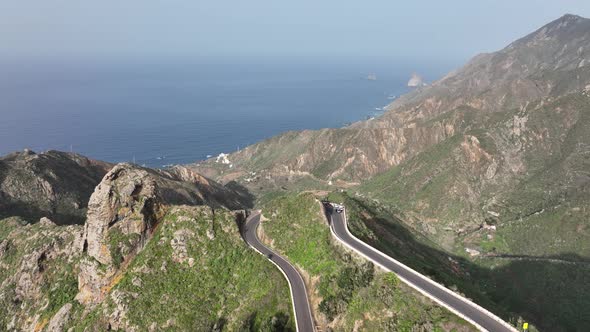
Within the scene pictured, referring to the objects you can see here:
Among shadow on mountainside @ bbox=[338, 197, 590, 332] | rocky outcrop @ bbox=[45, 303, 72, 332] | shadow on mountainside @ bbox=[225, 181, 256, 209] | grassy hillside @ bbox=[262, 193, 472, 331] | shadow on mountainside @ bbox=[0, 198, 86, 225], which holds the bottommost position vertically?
shadow on mountainside @ bbox=[225, 181, 256, 209]

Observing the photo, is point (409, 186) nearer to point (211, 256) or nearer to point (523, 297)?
point (523, 297)

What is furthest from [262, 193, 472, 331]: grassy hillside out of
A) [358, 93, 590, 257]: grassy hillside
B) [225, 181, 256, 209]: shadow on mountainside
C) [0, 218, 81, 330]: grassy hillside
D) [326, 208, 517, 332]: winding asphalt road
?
[225, 181, 256, 209]: shadow on mountainside

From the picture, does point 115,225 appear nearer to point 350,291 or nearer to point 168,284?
point 168,284

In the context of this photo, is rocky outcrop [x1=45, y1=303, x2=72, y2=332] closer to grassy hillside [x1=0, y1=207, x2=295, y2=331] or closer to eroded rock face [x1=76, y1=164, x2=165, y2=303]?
grassy hillside [x1=0, y1=207, x2=295, y2=331]

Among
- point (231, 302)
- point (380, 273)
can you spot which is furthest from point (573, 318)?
point (231, 302)

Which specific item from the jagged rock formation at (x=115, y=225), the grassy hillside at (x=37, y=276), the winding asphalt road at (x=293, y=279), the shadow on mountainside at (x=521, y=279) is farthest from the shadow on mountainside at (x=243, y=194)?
the jagged rock formation at (x=115, y=225)

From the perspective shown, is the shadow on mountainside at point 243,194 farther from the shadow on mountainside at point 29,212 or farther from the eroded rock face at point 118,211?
the eroded rock face at point 118,211
